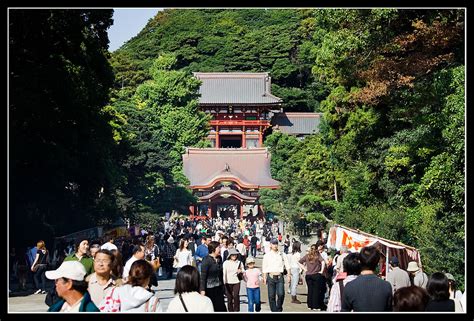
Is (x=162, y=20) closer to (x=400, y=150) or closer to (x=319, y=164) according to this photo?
(x=319, y=164)

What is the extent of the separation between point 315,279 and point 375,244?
1307mm

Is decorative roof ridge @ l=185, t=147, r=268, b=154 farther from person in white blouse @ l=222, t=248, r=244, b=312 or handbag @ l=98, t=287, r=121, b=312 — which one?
handbag @ l=98, t=287, r=121, b=312

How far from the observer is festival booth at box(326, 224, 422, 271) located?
1368 centimetres

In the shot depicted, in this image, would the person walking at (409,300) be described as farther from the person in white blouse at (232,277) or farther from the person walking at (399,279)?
the person in white blouse at (232,277)

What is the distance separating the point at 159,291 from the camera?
16.0 m

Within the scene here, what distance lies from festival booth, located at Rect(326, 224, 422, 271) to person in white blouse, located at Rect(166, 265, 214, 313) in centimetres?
602

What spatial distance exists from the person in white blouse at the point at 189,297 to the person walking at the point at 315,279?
6.77 m

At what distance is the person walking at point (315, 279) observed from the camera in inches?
535

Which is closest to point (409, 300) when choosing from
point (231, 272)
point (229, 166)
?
point (231, 272)

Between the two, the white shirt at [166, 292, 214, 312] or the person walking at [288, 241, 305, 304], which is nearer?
the white shirt at [166, 292, 214, 312]

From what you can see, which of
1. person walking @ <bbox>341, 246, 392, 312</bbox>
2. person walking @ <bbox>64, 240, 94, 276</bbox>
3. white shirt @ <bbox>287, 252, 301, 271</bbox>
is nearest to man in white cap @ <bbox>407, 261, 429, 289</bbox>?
person walking @ <bbox>341, 246, 392, 312</bbox>

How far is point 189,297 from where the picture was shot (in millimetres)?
6723

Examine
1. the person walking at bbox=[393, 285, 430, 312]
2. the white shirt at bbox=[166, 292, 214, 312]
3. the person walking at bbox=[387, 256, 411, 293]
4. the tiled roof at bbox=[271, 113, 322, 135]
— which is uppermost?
the tiled roof at bbox=[271, 113, 322, 135]

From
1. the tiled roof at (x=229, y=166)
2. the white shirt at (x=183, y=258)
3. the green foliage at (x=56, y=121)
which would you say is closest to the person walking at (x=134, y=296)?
the white shirt at (x=183, y=258)
